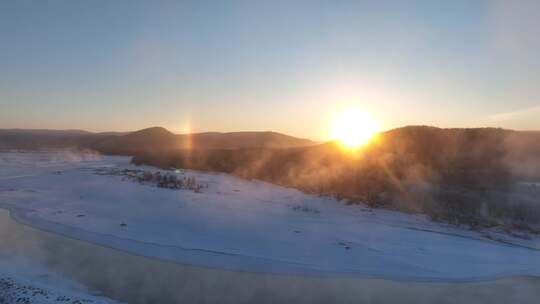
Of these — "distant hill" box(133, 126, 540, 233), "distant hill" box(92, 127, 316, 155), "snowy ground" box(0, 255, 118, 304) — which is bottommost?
"snowy ground" box(0, 255, 118, 304)

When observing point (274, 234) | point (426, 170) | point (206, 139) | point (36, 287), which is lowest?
point (36, 287)

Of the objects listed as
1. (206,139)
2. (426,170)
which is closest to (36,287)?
(426,170)

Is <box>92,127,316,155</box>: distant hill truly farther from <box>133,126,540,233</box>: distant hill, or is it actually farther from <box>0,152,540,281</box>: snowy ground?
<box>0,152,540,281</box>: snowy ground

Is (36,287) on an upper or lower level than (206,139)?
lower

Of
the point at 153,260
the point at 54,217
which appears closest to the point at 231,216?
the point at 153,260

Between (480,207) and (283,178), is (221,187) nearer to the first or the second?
(283,178)

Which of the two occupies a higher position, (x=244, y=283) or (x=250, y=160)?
(x=250, y=160)

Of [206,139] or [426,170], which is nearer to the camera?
[426,170]

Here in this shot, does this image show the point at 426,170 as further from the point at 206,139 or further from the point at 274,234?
the point at 206,139

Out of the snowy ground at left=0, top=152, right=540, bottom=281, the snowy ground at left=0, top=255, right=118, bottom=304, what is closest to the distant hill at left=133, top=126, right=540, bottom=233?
the snowy ground at left=0, top=152, right=540, bottom=281
